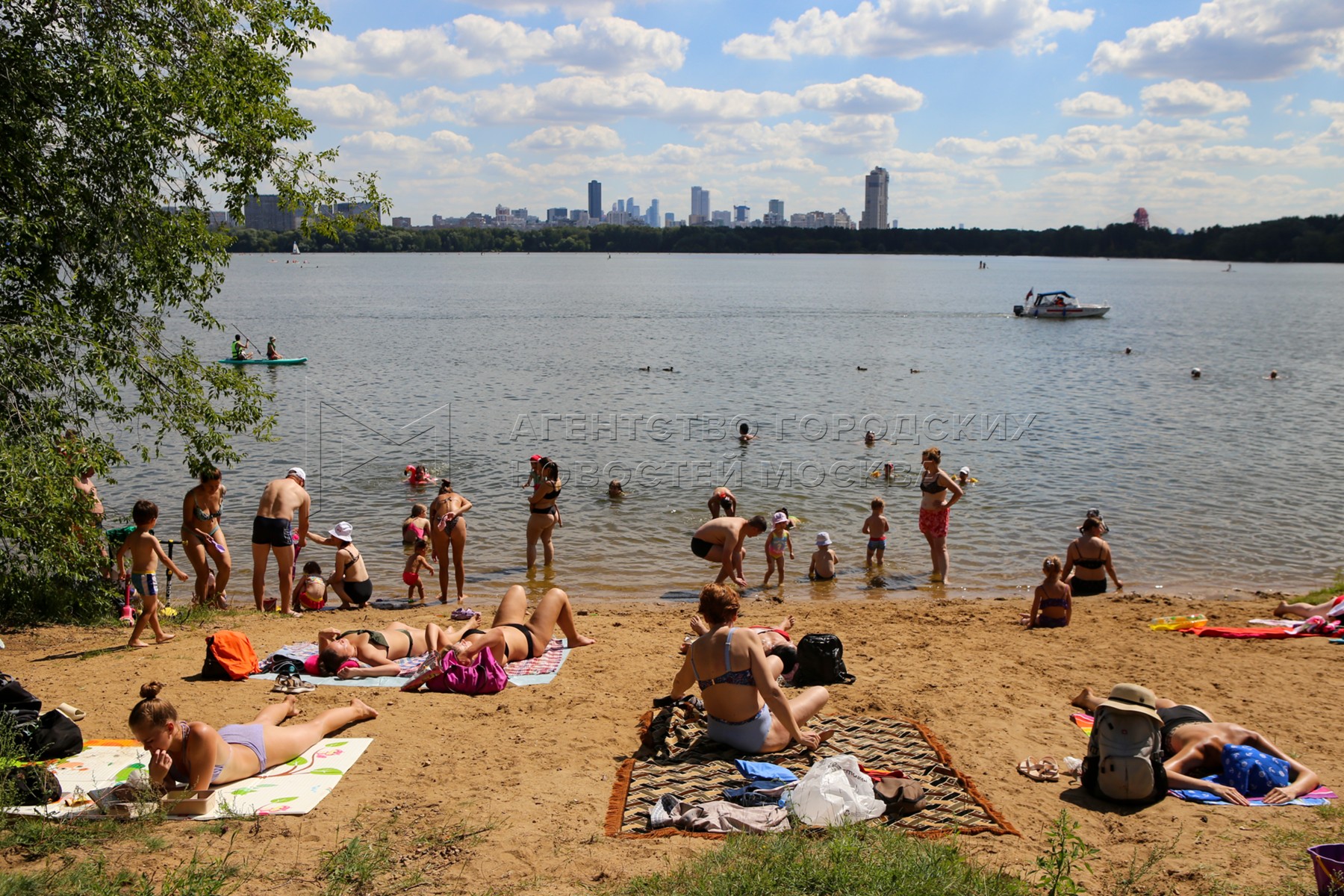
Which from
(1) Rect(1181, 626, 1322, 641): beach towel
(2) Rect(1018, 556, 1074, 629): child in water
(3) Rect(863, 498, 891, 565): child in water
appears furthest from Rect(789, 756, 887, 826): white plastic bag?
(3) Rect(863, 498, 891, 565): child in water

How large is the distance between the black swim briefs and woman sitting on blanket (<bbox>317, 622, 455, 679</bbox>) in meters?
3.26

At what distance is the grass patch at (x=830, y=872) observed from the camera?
4.64 metres

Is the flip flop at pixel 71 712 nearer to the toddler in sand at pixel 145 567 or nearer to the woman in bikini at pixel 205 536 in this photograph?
the toddler in sand at pixel 145 567

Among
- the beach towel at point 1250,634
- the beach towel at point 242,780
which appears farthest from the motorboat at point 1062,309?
the beach towel at point 242,780

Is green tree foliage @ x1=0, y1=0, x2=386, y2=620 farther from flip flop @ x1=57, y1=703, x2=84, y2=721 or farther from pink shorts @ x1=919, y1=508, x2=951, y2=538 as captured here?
pink shorts @ x1=919, y1=508, x2=951, y2=538

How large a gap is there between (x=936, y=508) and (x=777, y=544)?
2.26 metres

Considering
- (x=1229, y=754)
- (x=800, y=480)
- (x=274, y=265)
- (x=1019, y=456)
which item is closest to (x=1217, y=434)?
(x=1019, y=456)

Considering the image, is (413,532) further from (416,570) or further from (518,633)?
(518,633)

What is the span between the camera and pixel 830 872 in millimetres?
4758

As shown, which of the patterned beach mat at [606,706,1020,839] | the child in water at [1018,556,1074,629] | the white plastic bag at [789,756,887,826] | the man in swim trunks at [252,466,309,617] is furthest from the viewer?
the man in swim trunks at [252,466,309,617]

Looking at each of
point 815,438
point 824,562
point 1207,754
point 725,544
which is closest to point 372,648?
point 725,544

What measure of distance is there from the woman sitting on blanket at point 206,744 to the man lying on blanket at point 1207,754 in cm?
571

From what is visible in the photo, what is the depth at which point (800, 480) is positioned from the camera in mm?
19688

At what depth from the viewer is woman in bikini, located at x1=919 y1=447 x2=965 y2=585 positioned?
13.3m
